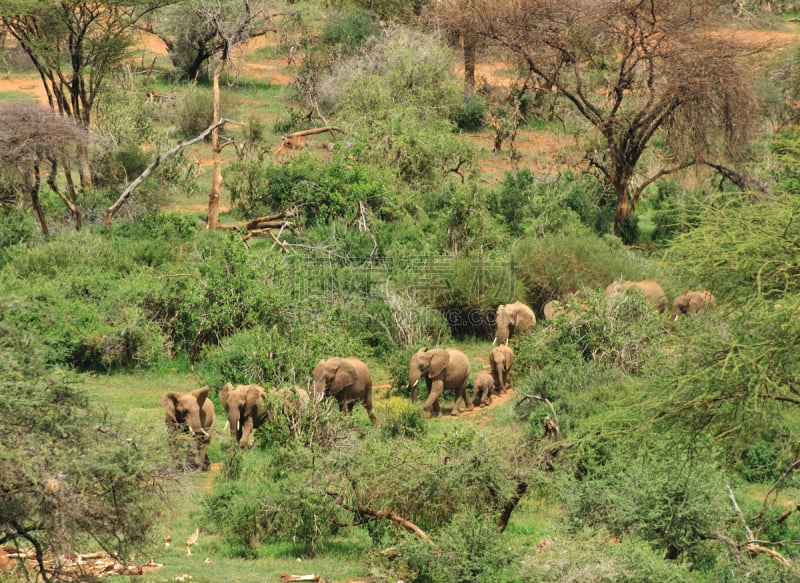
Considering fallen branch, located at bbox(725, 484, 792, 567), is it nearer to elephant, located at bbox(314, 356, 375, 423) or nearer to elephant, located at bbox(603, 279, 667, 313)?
elephant, located at bbox(314, 356, 375, 423)

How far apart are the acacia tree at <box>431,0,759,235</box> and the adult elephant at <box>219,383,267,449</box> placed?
42.2 ft

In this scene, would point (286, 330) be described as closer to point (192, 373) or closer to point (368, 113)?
point (192, 373)

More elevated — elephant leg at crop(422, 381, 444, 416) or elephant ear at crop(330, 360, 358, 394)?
elephant ear at crop(330, 360, 358, 394)

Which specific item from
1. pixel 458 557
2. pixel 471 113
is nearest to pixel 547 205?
pixel 471 113

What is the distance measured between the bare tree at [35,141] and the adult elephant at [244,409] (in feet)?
27.9

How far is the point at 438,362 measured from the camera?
61.3ft

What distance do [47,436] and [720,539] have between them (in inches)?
243

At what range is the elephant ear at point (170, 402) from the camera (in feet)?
52.1

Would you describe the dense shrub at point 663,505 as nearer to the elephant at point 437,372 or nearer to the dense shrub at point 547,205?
the elephant at point 437,372

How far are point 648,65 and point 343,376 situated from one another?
13.2 m

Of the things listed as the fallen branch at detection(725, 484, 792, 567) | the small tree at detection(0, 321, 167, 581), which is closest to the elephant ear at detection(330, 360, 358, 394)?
the small tree at detection(0, 321, 167, 581)

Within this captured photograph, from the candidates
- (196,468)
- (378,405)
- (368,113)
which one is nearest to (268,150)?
(368,113)

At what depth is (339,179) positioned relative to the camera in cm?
2478

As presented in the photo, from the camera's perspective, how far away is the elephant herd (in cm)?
1598
